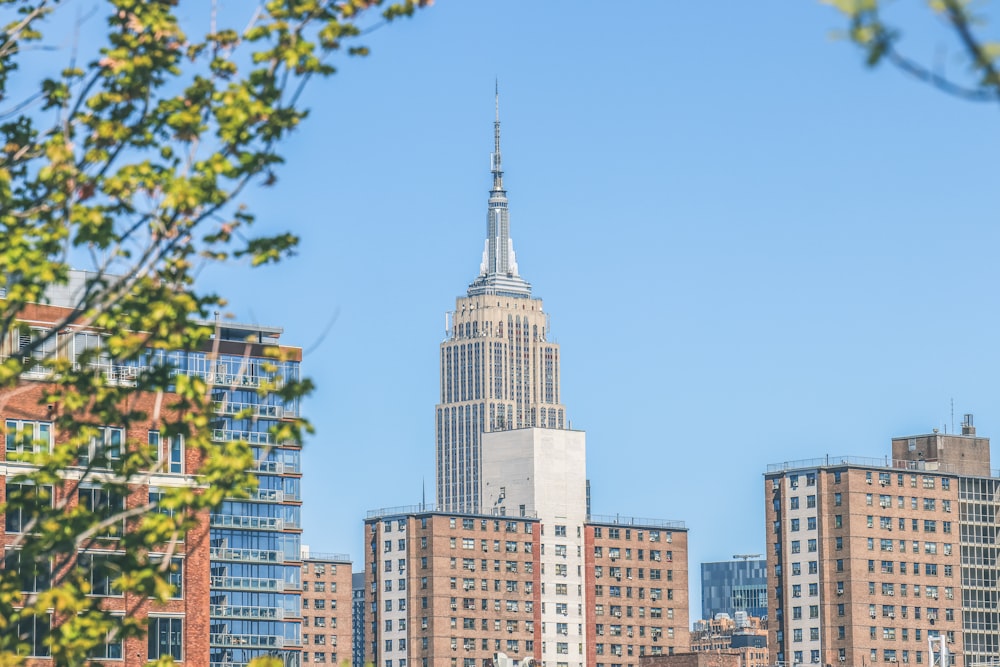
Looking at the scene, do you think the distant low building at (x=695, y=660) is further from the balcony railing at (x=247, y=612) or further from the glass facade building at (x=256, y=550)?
the balcony railing at (x=247, y=612)

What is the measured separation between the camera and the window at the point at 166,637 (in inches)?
3270

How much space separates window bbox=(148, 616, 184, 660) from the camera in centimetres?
8306

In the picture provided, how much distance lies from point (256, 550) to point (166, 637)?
90.5 metres

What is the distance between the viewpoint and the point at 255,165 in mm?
26875

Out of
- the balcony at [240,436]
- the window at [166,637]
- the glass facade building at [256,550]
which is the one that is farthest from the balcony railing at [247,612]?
the window at [166,637]

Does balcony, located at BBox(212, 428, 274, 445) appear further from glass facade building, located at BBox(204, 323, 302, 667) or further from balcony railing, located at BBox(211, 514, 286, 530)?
balcony railing, located at BBox(211, 514, 286, 530)

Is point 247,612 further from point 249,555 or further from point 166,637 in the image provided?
point 166,637

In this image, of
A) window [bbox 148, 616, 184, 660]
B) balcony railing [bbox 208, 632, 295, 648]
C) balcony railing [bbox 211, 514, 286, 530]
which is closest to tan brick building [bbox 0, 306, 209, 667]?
window [bbox 148, 616, 184, 660]

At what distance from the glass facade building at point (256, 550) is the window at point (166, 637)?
78.9m

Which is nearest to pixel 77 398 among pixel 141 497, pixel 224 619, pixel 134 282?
pixel 134 282

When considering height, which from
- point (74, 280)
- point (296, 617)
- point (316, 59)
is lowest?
point (296, 617)

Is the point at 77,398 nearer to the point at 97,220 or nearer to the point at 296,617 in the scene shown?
the point at 97,220

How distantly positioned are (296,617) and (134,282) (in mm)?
151500

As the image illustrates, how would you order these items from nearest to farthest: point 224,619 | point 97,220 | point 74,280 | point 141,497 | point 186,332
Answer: point 97,220, point 186,332, point 141,497, point 74,280, point 224,619
